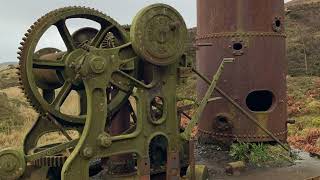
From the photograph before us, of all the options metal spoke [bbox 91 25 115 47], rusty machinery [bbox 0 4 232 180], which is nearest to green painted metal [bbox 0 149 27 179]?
rusty machinery [bbox 0 4 232 180]

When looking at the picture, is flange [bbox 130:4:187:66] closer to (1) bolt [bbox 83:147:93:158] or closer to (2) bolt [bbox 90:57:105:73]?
(2) bolt [bbox 90:57:105:73]

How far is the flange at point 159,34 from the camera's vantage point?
548 centimetres

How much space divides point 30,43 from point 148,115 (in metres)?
1.60

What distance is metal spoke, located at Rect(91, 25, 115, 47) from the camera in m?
5.91

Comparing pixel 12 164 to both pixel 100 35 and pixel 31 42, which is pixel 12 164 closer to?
pixel 31 42

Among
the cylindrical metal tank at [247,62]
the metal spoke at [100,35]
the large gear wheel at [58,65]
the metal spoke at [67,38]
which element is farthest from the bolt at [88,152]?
the cylindrical metal tank at [247,62]

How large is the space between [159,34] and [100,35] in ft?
2.70

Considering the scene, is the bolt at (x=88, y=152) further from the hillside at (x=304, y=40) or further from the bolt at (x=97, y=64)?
the hillside at (x=304, y=40)

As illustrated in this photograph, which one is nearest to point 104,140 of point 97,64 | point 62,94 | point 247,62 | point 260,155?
point 97,64

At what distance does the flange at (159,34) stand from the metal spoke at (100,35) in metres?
0.55

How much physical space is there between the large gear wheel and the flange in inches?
14.1

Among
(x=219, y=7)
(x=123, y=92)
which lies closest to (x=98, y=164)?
(x=123, y=92)

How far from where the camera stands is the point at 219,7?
8.01 metres

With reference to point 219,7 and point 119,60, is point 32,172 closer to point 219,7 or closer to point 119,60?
point 119,60
